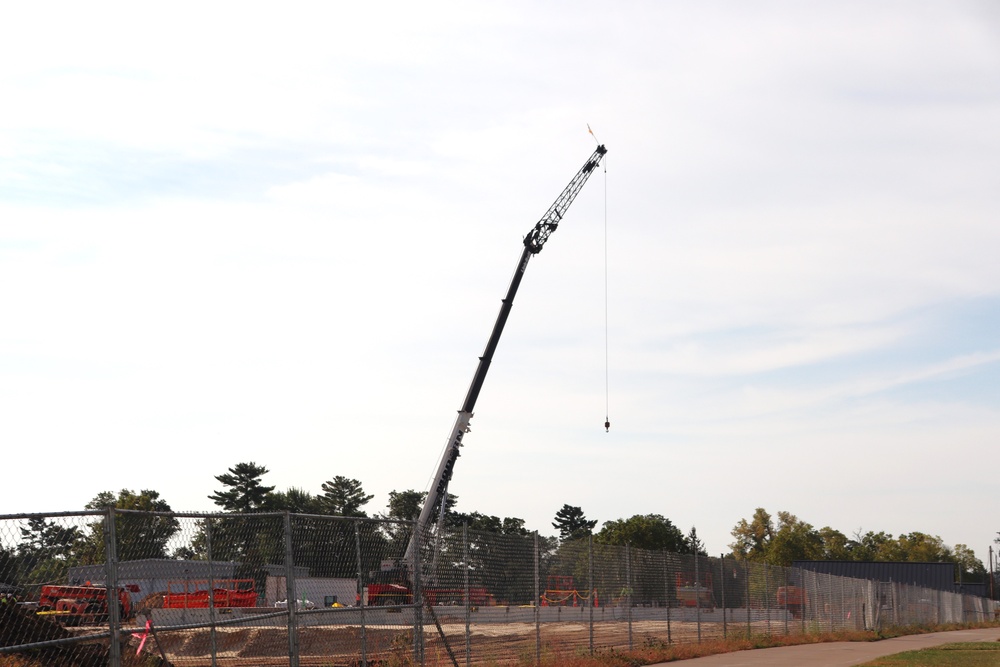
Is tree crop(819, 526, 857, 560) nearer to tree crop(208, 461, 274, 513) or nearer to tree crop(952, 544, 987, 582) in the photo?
tree crop(952, 544, 987, 582)

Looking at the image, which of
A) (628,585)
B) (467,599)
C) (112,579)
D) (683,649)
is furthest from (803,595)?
(112,579)

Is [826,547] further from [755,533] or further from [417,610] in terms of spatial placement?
[417,610]

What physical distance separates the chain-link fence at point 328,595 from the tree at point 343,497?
8131 centimetres

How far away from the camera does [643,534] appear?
387 feet

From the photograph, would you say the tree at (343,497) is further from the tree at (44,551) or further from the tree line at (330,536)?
the tree at (44,551)

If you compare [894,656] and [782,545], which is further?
[782,545]

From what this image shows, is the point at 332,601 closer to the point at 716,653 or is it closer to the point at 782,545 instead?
the point at 716,653

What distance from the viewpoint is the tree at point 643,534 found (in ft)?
386

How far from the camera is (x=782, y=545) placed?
4719 inches

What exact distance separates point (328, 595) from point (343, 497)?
96936mm

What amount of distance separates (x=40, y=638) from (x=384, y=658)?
4263mm

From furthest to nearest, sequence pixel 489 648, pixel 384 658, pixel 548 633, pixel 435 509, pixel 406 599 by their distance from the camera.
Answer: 1. pixel 435 509
2. pixel 406 599
3. pixel 548 633
4. pixel 489 648
5. pixel 384 658

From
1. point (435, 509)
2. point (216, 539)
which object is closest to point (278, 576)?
point (216, 539)

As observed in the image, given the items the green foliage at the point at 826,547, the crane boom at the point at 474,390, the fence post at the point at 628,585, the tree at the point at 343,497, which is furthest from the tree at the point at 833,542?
the fence post at the point at 628,585
